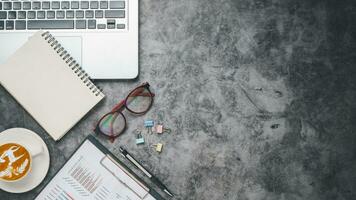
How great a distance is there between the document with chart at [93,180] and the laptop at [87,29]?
0.53 ft

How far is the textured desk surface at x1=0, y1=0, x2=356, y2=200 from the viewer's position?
1.11m

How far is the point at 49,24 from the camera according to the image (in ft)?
3.59

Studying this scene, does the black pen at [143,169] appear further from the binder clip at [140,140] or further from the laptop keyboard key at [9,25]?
the laptop keyboard key at [9,25]

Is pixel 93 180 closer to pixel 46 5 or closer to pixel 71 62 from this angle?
pixel 71 62

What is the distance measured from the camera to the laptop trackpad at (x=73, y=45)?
1091 mm

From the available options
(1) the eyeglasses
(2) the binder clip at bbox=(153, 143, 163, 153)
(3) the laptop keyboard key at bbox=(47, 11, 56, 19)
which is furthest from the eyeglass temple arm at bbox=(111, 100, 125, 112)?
(3) the laptop keyboard key at bbox=(47, 11, 56, 19)

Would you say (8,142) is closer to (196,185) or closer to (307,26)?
(196,185)

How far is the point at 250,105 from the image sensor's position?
111 cm

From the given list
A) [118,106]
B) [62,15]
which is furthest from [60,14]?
[118,106]

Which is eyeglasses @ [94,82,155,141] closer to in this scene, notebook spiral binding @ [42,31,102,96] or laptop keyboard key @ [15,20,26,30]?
notebook spiral binding @ [42,31,102,96]

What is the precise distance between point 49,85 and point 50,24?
0.40ft

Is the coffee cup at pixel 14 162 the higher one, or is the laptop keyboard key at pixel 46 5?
the laptop keyboard key at pixel 46 5

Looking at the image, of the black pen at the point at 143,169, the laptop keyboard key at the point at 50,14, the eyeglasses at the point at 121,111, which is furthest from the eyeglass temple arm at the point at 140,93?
the laptop keyboard key at the point at 50,14

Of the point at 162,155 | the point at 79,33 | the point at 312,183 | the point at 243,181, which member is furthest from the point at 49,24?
the point at 312,183
